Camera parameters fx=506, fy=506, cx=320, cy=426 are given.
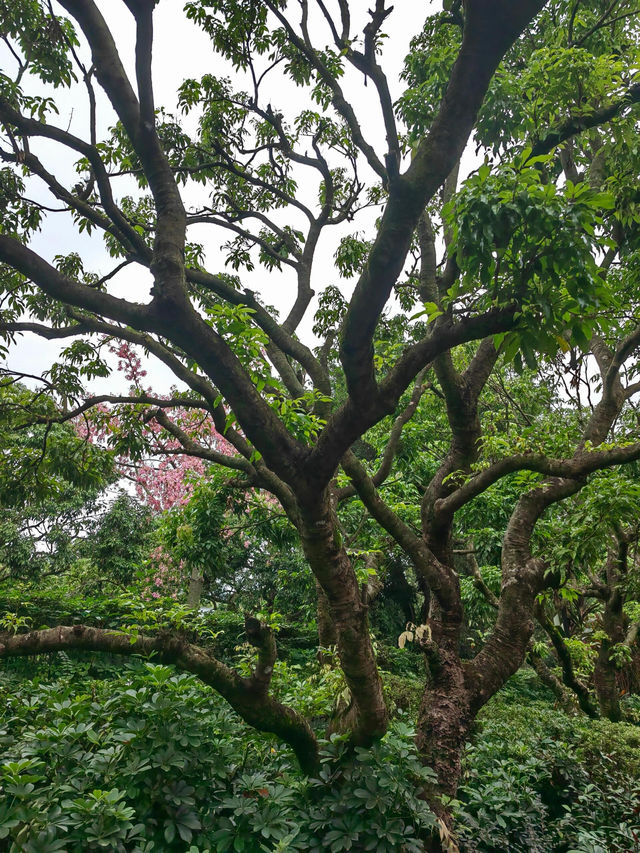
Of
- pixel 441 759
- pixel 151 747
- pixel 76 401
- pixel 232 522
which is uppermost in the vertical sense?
pixel 76 401

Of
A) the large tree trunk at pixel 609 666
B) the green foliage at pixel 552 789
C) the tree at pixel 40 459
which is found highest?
the tree at pixel 40 459

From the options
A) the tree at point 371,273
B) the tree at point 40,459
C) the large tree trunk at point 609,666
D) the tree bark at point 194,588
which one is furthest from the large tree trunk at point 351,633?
the tree bark at point 194,588

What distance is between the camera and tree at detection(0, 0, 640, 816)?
2.26 metres

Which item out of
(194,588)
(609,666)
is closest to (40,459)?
(194,588)

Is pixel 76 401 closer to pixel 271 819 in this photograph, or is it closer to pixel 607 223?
pixel 271 819

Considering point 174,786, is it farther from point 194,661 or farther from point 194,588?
point 194,588

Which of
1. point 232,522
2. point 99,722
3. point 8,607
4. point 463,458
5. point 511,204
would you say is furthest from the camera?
point 232,522

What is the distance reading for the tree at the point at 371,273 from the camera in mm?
2264

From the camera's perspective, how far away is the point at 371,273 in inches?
90.5

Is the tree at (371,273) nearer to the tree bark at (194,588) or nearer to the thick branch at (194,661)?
the thick branch at (194,661)

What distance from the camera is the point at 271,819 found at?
2.40 m

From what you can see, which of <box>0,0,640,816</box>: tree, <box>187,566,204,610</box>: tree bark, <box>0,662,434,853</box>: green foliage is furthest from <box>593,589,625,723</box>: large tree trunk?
<box>187,566,204,610</box>: tree bark

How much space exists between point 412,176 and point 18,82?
141 inches

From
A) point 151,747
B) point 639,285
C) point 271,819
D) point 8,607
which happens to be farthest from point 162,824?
point 639,285
